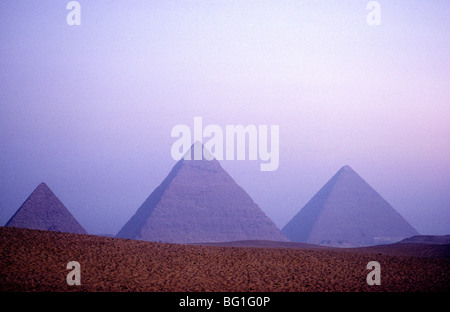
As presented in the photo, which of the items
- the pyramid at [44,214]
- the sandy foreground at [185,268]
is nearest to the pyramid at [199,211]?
the pyramid at [44,214]

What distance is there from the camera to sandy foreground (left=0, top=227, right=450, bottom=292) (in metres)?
12.1

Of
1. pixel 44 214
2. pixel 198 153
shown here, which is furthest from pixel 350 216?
pixel 44 214

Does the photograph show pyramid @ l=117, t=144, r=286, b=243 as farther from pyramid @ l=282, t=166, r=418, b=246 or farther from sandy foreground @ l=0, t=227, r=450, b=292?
sandy foreground @ l=0, t=227, r=450, b=292

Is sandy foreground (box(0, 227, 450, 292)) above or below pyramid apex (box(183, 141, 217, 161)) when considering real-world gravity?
below

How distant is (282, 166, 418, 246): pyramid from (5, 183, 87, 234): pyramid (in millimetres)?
28375

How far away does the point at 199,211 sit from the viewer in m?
58.7

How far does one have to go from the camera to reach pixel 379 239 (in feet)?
229

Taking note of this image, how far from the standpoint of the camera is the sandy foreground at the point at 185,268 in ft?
39.9

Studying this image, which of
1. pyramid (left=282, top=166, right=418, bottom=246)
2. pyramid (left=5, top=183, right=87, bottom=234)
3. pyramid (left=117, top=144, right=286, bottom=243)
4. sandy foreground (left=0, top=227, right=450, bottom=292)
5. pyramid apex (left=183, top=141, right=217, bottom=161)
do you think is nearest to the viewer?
sandy foreground (left=0, top=227, right=450, bottom=292)

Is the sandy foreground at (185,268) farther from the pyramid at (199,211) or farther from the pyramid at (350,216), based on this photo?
the pyramid at (350,216)

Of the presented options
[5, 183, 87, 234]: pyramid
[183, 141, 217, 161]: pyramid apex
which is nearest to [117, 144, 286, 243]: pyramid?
[183, 141, 217, 161]: pyramid apex

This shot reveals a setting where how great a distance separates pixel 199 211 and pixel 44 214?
1681cm
